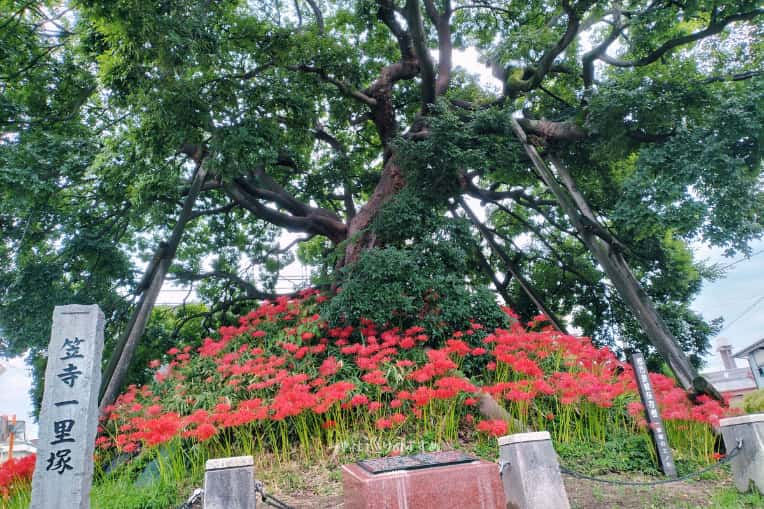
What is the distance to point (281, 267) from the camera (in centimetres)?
1305

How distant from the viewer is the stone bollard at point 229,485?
3.69 metres

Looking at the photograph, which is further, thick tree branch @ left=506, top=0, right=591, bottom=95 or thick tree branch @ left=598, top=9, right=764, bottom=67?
thick tree branch @ left=506, top=0, right=591, bottom=95

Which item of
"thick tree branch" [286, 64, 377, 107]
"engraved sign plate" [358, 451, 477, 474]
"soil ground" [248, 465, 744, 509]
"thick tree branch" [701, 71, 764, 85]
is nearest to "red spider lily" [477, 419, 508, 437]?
"soil ground" [248, 465, 744, 509]

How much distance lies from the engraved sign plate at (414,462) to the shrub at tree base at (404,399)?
1580mm

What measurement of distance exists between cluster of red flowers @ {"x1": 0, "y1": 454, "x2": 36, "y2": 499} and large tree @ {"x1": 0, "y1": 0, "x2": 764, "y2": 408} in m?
1.96

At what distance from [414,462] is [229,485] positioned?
1404 millimetres

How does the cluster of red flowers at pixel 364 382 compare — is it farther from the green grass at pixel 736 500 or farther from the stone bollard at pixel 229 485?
the stone bollard at pixel 229 485

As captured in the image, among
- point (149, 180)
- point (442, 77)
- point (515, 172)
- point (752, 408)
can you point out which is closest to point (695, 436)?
point (752, 408)

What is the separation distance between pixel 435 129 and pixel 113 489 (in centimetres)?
664

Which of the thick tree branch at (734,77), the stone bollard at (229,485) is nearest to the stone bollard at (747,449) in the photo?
the thick tree branch at (734,77)

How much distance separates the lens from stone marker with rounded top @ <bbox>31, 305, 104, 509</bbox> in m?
3.79

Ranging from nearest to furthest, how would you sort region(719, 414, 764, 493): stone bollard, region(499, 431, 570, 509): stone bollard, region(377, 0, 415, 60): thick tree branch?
1. region(499, 431, 570, 509): stone bollard
2. region(719, 414, 764, 493): stone bollard
3. region(377, 0, 415, 60): thick tree branch

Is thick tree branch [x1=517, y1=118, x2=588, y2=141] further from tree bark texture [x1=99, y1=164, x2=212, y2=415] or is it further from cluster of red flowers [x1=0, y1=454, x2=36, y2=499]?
cluster of red flowers [x1=0, y1=454, x2=36, y2=499]

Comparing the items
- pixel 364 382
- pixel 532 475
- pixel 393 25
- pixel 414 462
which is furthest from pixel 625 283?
pixel 393 25
